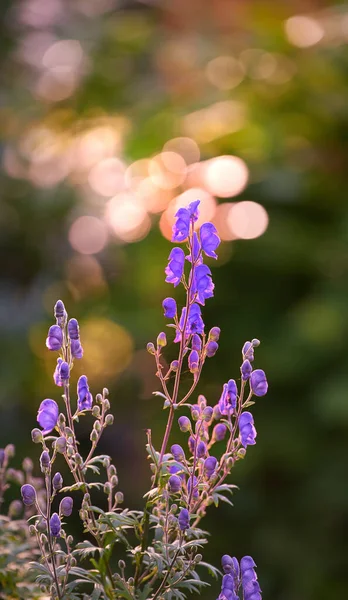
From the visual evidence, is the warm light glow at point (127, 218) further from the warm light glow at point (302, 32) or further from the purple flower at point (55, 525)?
the purple flower at point (55, 525)

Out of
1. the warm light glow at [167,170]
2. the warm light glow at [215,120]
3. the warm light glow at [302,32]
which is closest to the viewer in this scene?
the warm light glow at [215,120]

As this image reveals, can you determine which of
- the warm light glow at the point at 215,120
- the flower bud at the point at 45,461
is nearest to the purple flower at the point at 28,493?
the flower bud at the point at 45,461

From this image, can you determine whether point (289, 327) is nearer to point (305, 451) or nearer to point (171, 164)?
point (305, 451)

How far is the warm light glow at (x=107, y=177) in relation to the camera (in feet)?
19.0

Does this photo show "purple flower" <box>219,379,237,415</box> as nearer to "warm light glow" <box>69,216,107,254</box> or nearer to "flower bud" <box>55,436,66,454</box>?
"flower bud" <box>55,436,66,454</box>

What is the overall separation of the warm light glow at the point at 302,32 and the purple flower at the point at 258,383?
3686 millimetres

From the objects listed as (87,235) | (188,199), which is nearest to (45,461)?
(188,199)

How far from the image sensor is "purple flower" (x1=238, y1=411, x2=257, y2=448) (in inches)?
48.1

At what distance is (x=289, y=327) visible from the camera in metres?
4.78

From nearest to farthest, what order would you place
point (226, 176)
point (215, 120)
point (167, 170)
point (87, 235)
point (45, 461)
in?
1. point (45, 461)
2. point (215, 120)
3. point (167, 170)
4. point (226, 176)
5. point (87, 235)

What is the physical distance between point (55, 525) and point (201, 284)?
418 mm

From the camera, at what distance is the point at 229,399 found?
4.12 ft

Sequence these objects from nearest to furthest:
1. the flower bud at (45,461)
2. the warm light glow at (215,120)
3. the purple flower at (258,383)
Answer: the flower bud at (45,461)
the purple flower at (258,383)
the warm light glow at (215,120)

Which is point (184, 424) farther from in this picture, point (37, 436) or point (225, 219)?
point (225, 219)
